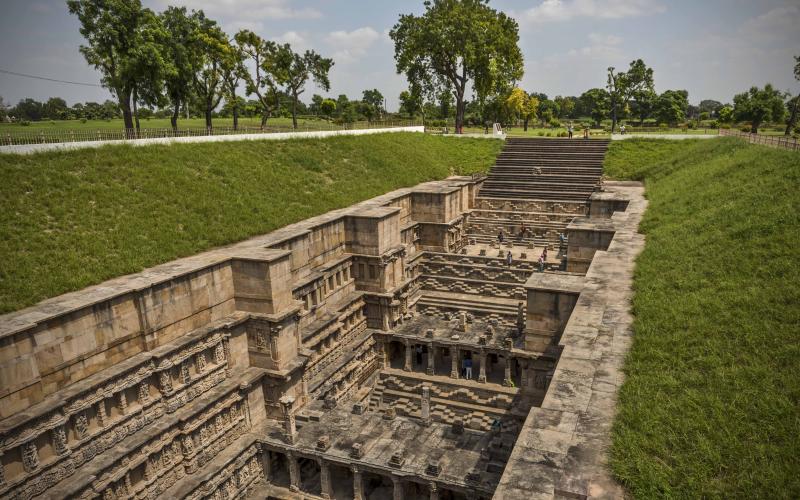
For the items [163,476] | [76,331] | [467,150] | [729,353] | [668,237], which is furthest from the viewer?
[467,150]

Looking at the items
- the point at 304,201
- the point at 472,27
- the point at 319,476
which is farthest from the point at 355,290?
the point at 472,27

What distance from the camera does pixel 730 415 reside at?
831 cm

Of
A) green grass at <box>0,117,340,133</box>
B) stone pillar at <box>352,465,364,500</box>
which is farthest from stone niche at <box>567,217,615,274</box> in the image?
green grass at <box>0,117,340,133</box>

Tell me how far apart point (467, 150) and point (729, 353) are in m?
32.8

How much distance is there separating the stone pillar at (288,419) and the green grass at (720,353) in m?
9.26

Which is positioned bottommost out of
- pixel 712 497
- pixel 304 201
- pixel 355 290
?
pixel 355 290

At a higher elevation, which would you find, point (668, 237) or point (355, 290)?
point (668, 237)

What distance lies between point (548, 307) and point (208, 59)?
30.4 meters

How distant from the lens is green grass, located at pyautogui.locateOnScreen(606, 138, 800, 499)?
24.1 ft

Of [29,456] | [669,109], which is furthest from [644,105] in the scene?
[29,456]

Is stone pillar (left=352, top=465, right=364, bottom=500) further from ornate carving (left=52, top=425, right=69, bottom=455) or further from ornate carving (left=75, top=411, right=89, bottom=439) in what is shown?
ornate carving (left=52, top=425, right=69, bottom=455)

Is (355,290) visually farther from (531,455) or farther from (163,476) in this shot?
(531,455)

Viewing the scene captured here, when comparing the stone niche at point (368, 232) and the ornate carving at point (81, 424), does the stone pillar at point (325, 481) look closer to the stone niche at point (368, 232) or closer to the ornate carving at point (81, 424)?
the ornate carving at point (81, 424)

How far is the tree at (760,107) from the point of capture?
49.4 metres
